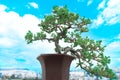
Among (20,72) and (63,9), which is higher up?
(63,9)

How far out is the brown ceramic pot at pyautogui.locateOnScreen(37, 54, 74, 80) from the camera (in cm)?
266

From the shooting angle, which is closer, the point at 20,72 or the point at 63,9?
the point at 63,9

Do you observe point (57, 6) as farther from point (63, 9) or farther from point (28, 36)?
point (28, 36)

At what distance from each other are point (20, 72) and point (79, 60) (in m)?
1.54

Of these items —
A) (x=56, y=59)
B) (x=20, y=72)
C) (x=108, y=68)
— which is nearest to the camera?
(x=56, y=59)

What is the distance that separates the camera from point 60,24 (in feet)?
9.15

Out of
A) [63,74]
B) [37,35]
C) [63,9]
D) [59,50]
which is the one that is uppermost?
[63,9]

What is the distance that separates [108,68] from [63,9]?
79 centimetres

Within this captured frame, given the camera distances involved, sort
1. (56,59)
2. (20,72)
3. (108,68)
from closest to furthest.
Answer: (56,59) → (108,68) → (20,72)

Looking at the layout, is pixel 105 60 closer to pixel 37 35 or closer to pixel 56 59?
pixel 56 59

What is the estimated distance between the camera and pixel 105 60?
2.79 meters

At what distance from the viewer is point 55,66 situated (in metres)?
2.68

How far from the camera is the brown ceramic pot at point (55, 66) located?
266cm

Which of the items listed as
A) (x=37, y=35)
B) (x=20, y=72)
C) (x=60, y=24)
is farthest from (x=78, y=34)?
(x=20, y=72)
